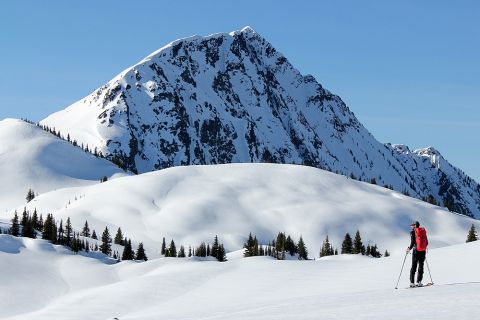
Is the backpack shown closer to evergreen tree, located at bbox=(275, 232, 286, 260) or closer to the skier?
the skier

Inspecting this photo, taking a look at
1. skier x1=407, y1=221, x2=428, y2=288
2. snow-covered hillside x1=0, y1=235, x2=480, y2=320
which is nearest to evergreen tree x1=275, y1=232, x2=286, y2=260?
snow-covered hillside x1=0, y1=235, x2=480, y2=320

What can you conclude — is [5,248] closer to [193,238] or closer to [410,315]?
[410,315]

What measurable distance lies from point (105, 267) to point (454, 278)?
173ft

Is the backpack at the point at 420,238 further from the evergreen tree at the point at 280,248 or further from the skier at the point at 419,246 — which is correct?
the evergreen tree at the point at 280,248

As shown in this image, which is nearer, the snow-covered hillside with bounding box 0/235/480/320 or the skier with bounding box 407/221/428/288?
the snow-covered hillside with bounding box 0/235/480/320

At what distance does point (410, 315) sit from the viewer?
68.1 ft

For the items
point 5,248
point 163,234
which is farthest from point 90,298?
point 163,234

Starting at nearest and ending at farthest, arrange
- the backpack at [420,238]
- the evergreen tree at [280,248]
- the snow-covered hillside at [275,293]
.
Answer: the snow-covered hillside at [275,293] → the backpack at [420,238] → the evergreen tree at [280,248]

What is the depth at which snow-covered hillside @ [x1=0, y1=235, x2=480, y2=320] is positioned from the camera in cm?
2347

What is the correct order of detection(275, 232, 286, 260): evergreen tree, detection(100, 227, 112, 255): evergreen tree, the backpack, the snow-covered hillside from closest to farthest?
the snow-covered hillside < the backpack < detection(100, 227, 112, 255): evergreen tree < detection(275, 232, 286, 260): evergreen tree

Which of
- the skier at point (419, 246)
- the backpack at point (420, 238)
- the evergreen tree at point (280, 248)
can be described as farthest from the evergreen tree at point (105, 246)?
the backpack at point (420, 238)

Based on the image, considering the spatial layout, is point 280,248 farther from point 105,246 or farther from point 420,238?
point 420,238

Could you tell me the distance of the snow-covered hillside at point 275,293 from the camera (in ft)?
77.0

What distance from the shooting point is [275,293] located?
42.0 m
